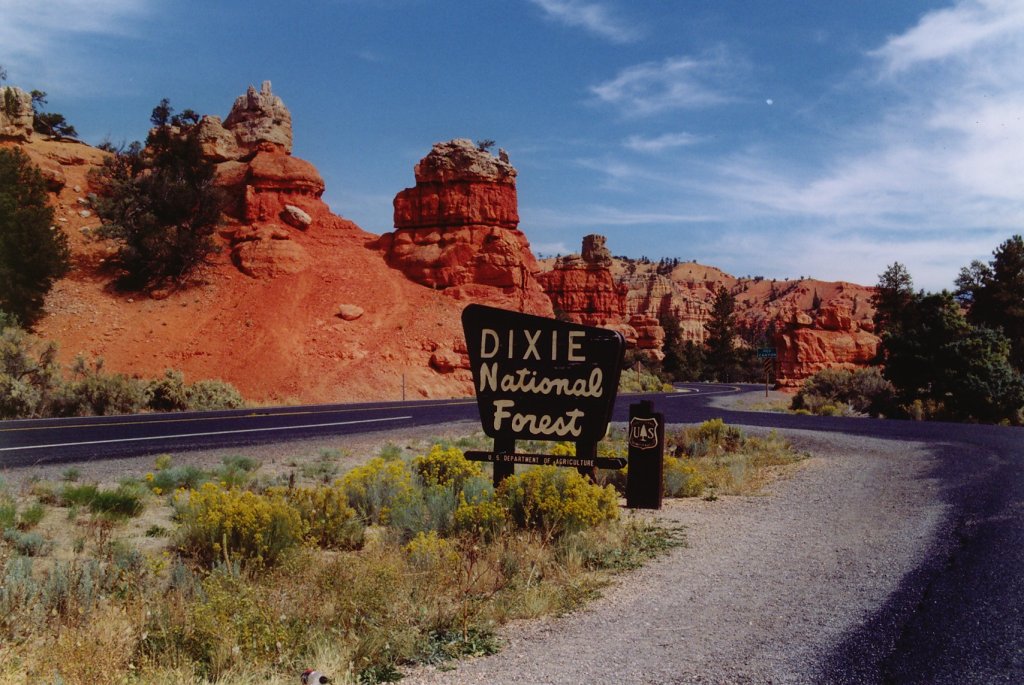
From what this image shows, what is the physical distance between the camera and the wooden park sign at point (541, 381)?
28.0ft

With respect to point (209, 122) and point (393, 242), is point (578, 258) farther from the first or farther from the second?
point (209, 122)

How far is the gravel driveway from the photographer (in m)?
4.79

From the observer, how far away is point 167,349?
41406 millimetres

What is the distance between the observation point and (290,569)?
6320 millimetres

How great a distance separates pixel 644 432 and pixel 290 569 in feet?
14.6

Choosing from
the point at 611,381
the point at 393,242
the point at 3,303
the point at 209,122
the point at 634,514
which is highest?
the point at 209,122

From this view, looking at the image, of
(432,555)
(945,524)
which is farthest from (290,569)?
(945,524)

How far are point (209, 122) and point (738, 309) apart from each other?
104m

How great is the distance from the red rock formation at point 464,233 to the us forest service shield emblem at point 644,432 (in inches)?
1673

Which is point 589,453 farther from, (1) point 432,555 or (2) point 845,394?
(2) point 845,394

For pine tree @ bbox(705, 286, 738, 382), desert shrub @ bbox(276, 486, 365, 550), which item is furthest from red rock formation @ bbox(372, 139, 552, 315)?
desert shrub @ bbox(276, 486, 365, 550)

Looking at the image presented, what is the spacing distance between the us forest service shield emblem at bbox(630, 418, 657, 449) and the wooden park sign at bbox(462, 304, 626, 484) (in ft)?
1.64

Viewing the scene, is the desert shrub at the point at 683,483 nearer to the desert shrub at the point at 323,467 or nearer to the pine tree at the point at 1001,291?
the desert shrub at the point at 323,467

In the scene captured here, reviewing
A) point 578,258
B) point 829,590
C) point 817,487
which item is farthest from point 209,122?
point 829,590
